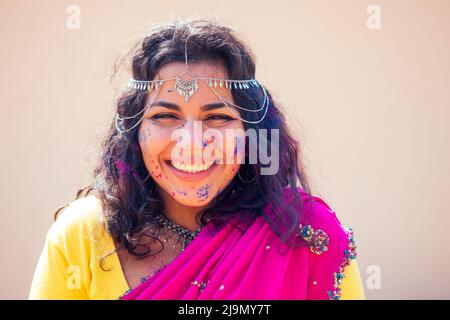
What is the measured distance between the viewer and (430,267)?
429cm

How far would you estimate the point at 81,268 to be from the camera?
2098mm

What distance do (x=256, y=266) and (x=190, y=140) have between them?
44 centimetres

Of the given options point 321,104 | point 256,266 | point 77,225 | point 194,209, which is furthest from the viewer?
point 321,104

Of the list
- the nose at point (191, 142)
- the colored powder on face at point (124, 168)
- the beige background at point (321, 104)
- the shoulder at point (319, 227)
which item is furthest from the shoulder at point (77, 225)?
the beige background at point (321, 104)

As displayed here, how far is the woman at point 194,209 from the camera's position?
81.2 inches

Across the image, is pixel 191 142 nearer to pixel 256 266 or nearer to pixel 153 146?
pixel 153 146

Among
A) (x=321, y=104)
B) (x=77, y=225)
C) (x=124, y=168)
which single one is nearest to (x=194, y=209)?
(x=124, y=168)

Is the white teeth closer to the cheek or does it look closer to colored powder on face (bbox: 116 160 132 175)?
the cheek

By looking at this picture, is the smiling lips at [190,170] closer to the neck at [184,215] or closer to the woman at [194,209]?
the woman at [194,209]

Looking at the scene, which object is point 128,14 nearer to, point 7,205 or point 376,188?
point 7,205

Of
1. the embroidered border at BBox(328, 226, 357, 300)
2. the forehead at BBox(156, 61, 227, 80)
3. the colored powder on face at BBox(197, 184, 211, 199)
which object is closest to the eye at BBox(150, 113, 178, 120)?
the forehead at BBox(156, 61, 227, 80)

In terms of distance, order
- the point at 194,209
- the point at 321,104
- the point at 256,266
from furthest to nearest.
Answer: the point at 321,104 < the point at 194,209 < the point at 256,266

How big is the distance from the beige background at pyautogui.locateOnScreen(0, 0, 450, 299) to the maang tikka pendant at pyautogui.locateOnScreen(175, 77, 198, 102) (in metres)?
2.24

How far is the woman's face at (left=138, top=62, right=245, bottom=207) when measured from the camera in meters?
2.10
